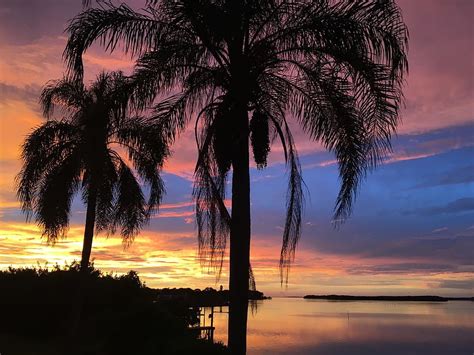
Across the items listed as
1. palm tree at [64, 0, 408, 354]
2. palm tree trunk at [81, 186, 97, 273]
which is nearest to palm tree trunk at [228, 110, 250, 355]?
palm tree at [64, 0, 408, 354]

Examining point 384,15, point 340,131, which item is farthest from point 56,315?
point 384,15

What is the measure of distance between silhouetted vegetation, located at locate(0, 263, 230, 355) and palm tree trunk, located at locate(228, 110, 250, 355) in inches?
288

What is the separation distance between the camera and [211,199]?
11.4 m

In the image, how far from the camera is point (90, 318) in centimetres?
2688

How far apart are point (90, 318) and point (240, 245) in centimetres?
1847

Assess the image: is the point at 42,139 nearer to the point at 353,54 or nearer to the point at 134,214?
the point at 134,214

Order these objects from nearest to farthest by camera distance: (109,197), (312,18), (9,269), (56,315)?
(312,18) < (109,197) < (56,315) < (9,269)

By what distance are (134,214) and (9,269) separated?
1092 centimetres

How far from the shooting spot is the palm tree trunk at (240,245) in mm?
10750

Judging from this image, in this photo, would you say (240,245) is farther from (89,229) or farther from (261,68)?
(89,229)

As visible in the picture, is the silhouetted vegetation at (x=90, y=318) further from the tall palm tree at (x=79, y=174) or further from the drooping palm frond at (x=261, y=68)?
the drooping palm frond at (x=261, y=68)

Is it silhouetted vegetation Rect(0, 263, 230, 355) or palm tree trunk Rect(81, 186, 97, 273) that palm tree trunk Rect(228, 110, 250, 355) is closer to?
silhouetted vegetation Rect(0, 263, 230, 355)

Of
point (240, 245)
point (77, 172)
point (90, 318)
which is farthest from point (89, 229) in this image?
point (240, 245)

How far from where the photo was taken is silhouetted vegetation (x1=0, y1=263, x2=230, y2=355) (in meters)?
20.3
